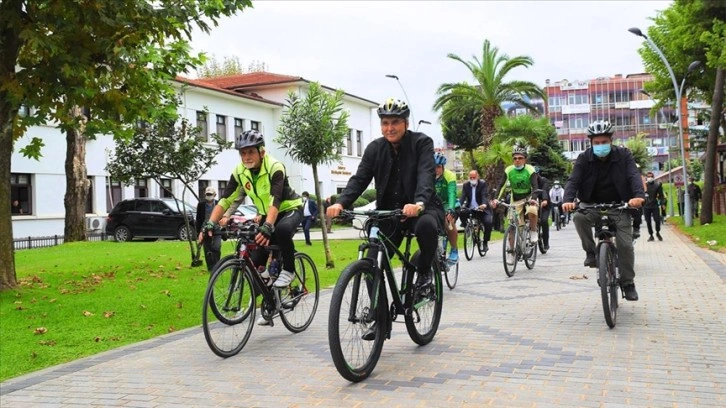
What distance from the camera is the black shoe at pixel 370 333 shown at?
5316 mm

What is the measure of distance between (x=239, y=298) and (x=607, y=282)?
3.46m

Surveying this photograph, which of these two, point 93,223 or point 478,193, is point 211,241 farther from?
point 93,223

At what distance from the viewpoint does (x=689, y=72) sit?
30.7 meters

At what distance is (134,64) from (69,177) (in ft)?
48.7

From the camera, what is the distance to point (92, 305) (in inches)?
392

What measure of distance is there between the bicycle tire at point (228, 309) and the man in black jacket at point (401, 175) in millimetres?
1265

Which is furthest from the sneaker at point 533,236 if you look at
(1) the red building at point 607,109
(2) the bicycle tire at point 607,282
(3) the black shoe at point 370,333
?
(1) the red building at point 607,109

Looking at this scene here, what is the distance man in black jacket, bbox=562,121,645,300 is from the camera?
758cm

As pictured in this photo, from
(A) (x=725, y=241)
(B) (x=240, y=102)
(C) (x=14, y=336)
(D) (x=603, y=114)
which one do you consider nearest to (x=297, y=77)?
(B) (x=240, y=102)

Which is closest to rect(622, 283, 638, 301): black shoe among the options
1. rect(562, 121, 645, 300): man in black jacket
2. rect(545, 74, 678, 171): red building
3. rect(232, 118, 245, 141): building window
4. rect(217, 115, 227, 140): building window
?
rect(562, 121, 645, 300): man in black jacket

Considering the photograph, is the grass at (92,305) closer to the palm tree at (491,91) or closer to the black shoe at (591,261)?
the black shoe at (591,261)

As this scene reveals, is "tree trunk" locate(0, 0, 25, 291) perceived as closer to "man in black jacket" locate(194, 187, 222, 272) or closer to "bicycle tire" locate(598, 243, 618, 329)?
"man in black jacket" locate(194, 187, 222, 272)

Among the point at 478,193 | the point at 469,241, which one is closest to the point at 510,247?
the point at 478,193

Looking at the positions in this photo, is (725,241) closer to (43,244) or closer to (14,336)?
(14,336)
